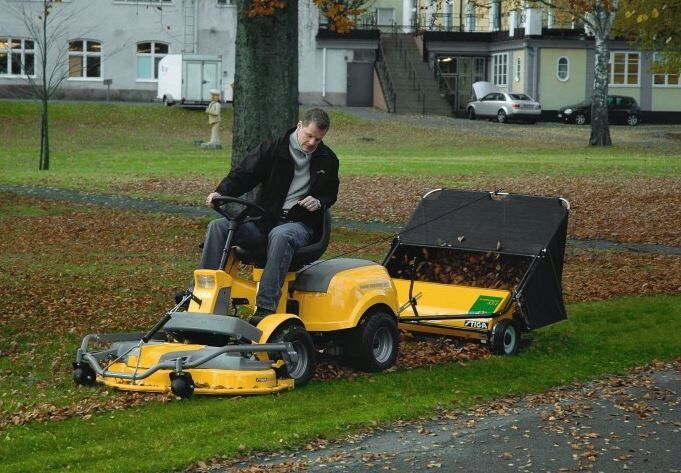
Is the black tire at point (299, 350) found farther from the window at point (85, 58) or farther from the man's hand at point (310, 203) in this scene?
the window at point (85, 58)

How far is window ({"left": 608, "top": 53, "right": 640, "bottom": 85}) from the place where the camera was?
7581 cm

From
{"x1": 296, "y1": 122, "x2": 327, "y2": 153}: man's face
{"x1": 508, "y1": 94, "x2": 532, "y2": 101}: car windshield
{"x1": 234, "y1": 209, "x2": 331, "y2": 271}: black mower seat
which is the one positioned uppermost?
{"x1": 296, "y1": 122, "x2": 327, "y2": 153}: man's face

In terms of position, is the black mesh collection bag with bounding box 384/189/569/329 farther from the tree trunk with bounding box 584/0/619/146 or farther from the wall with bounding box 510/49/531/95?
the wall with bounding box 510/49/531/95

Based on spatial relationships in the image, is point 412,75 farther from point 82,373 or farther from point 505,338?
point 82,373

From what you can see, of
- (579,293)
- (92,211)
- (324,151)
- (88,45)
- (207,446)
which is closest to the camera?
(207,446)

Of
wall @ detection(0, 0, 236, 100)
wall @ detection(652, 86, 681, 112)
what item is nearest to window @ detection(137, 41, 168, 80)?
wall @ detection(0, 0, 236, 100)

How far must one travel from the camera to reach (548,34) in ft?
242

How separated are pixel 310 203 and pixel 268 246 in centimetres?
43

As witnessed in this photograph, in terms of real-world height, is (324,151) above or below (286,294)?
above

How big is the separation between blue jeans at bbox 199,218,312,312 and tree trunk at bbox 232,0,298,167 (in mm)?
7882

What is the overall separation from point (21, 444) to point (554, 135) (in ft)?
169

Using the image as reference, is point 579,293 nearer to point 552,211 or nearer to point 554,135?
point 552,211

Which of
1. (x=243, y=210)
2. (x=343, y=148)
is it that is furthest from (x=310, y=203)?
(x=343, y=148)

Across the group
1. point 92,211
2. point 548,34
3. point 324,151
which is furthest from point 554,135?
point 324,151
